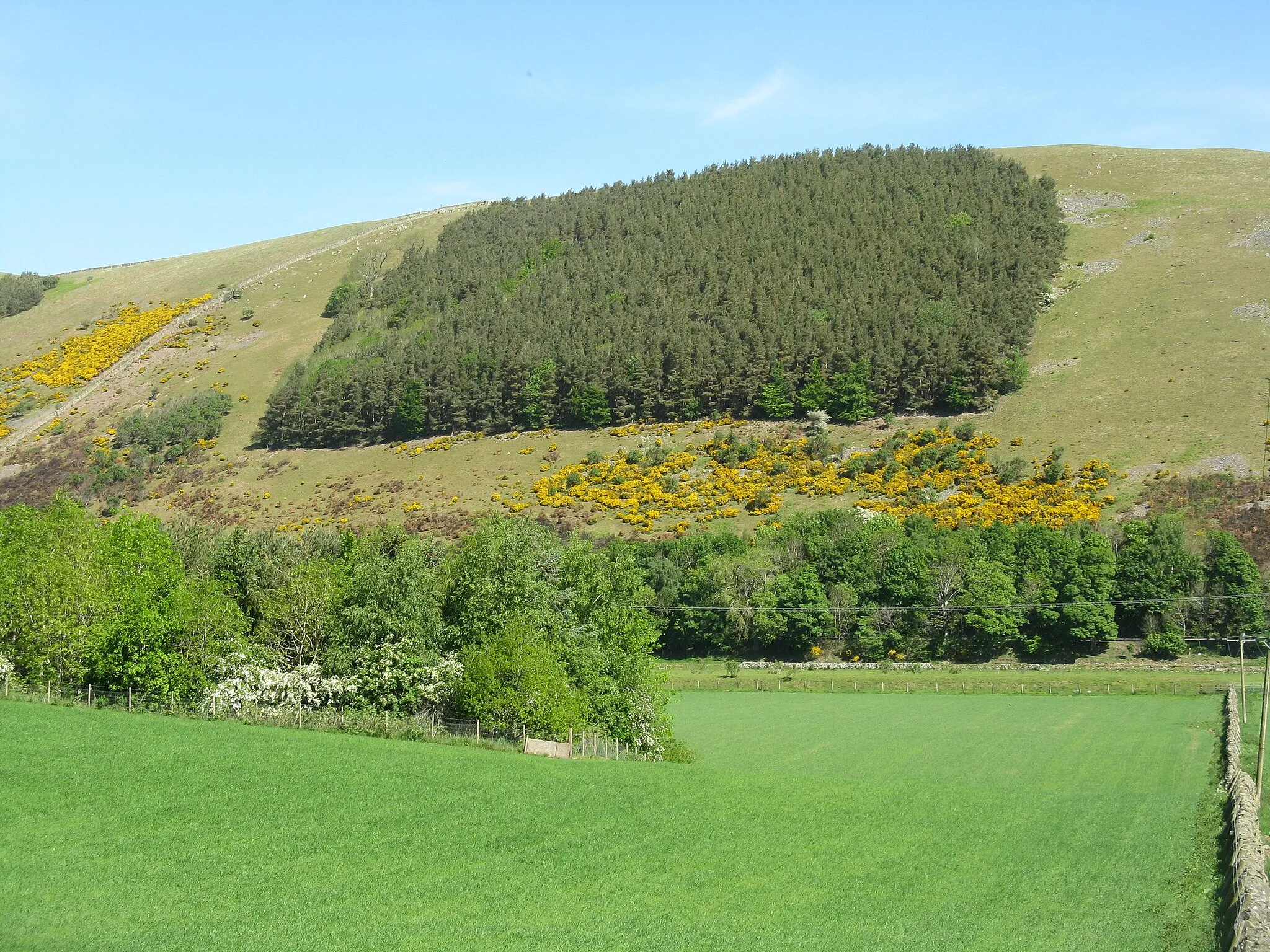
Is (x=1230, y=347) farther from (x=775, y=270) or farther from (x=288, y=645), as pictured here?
(x=288, y=645)

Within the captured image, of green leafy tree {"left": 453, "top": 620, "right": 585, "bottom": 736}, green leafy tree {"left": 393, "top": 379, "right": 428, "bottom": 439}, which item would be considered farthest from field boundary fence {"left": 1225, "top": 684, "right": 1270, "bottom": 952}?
green leafy tree {"left": 393, "top": 379, "right": 428, "bottom": 439}

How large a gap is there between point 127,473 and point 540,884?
128553 millimetres

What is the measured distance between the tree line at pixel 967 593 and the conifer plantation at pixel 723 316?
147 ft

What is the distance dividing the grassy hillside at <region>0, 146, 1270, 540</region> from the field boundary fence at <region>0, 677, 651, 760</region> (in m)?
65.2

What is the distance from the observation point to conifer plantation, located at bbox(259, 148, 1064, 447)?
14575 centimetres

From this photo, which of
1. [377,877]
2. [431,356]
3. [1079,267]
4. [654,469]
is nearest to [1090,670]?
[654,469]

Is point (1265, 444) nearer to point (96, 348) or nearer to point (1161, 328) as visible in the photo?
point (1161, 328)

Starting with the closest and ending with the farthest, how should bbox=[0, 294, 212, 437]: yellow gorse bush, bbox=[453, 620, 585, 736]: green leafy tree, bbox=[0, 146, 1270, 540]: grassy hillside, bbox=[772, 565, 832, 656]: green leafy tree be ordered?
bbox=[453, 620, 585, 736]: green leafy tree → bbox=[772, 565, 832, 656]: green leafy tree → bbox=[0, 146, 1270, 540]: grassy hillside → bbox=[0, 294, 212, 437]: yellow gorse bush

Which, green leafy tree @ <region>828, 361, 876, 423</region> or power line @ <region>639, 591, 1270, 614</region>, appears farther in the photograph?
green leafy tree @ <region>828, 361, 876, 423</region>

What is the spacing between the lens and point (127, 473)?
138 metres

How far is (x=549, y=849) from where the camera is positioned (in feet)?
92.7

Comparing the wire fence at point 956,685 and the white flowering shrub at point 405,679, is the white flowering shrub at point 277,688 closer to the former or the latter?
the white flowering shrub at point 405,679

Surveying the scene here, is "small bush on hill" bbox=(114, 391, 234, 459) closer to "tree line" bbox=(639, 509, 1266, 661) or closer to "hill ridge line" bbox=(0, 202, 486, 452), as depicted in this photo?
"hill ridge line" bbox=(0, 202, 486, 452)

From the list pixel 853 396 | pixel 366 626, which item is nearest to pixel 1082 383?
pixel 853 396
